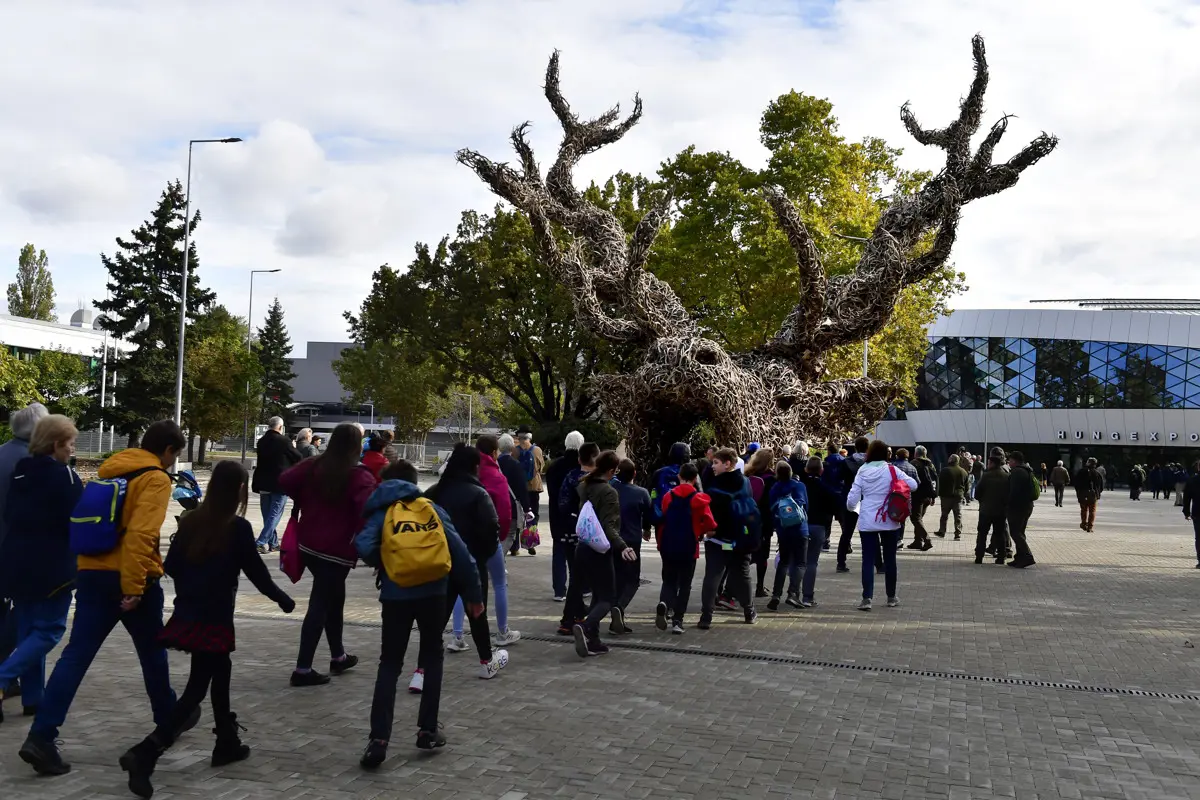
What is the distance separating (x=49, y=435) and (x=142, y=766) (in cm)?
189

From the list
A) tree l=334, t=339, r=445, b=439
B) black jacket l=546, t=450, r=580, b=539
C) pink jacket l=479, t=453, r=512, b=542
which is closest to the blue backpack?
pink jacket l=479, t=453, r=512, b=542

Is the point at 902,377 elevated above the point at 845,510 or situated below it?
above

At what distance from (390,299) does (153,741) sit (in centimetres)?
3538

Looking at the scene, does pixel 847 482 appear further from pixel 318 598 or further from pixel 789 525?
pixel 318 598

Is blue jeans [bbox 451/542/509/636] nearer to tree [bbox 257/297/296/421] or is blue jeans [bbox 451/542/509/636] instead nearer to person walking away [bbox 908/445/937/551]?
person walking away [bbox 908/445/937/551]

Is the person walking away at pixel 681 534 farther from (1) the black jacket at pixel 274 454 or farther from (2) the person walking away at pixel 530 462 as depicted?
(1) the black jacket at pixel 274 454

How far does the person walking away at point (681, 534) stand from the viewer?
9734mm

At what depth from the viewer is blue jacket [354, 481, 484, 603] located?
5.86 metres

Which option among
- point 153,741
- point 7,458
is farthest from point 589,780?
point 7,458

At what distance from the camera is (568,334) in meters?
38.2

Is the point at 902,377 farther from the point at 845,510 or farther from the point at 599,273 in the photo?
the point at 845,510

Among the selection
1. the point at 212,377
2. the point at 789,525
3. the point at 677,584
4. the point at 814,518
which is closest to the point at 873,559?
the point at 814,518

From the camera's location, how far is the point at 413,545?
5.79m

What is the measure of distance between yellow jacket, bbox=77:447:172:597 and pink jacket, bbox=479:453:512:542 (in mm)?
3360
